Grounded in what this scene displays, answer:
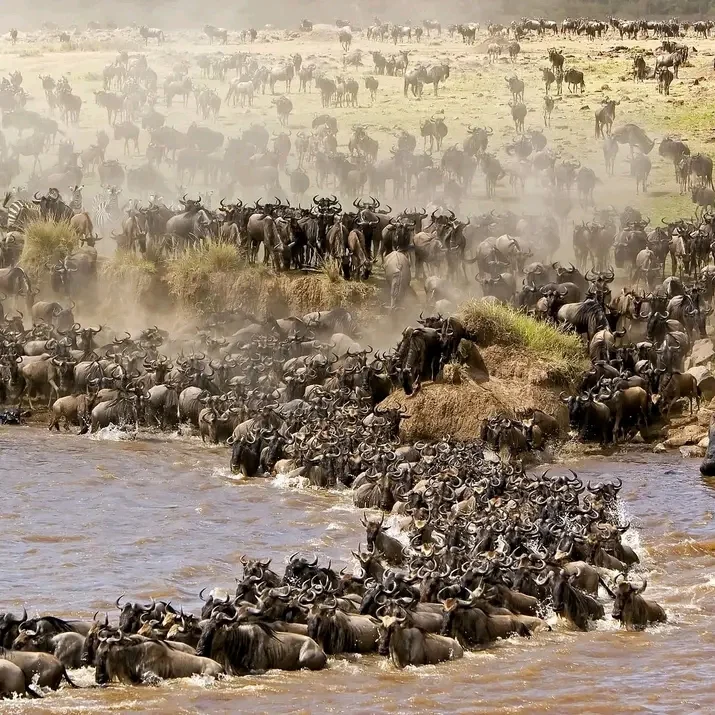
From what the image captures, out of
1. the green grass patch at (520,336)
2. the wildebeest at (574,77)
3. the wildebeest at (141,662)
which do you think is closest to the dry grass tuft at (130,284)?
the green grass patch at (520,336)

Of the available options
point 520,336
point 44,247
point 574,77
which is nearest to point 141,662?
point 520,336

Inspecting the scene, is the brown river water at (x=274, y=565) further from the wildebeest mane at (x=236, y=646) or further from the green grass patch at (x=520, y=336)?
the green grass patch at (x=520, y=336)

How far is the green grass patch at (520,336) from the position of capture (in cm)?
2152

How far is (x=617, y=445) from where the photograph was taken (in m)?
20.7

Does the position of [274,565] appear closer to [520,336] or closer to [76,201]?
[520,336]

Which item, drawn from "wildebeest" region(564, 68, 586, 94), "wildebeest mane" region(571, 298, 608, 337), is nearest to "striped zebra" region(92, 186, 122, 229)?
"wildebeest mane" region(571, 298, 608, 337)

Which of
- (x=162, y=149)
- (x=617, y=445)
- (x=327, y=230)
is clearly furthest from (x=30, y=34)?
(x=617, y=445)

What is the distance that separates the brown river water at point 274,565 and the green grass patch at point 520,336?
8.21 feet

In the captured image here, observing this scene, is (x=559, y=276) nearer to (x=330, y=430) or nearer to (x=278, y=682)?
(x=330, y=430)

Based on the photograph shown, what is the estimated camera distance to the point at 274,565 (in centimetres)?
1426

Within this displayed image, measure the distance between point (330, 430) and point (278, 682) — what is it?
27.0 feet

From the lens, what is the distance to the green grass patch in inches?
847

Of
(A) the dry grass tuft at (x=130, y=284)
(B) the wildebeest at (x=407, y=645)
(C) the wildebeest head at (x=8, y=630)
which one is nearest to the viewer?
(C) the wildebeest head at (x=8, y=630)

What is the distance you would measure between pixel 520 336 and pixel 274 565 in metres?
8.68
